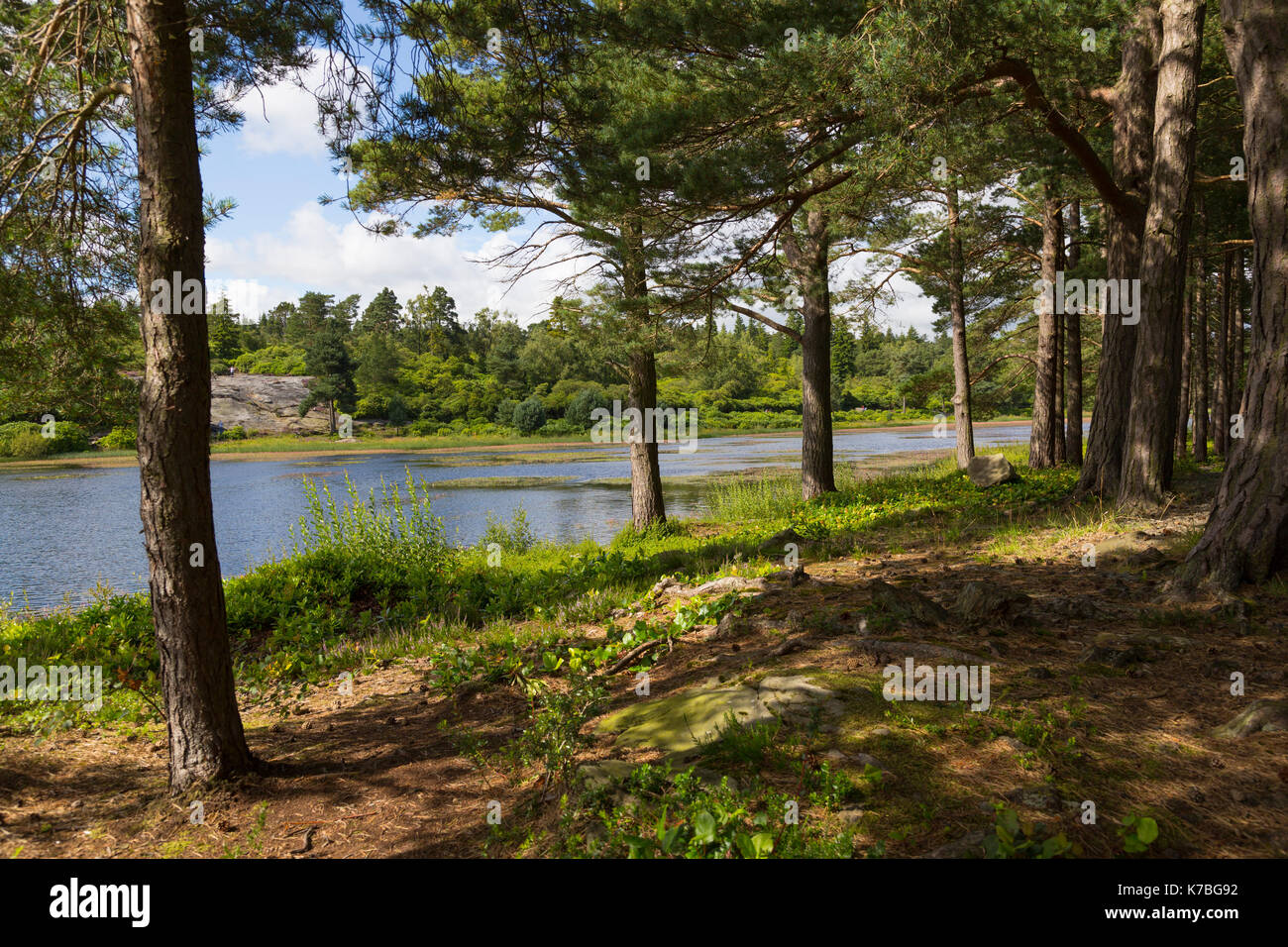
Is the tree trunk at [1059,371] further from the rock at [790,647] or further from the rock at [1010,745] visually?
the rock at [1010,745]

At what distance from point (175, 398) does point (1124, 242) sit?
35.6ft

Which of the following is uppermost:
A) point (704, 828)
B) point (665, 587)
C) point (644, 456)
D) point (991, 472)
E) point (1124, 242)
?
point (1124, 242)

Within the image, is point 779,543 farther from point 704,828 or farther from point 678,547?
point 704,828

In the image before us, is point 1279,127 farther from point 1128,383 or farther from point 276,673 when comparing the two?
point 276,673

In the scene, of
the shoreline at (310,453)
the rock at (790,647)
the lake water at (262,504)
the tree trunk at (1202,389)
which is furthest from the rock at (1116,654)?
the shoreline at (310,453)

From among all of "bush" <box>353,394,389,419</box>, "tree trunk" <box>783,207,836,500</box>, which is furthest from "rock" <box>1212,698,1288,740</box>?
"bush" <box>353,394,389,419</box>

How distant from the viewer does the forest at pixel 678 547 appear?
3.09 metres

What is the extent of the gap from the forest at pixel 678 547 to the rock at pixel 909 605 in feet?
0.11

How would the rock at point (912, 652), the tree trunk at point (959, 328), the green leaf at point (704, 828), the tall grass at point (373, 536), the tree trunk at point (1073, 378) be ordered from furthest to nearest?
the tree trunk at point (959, 328) → the tree trunk at point (1073, 378) → the tall grass at point (373, 536) → the rock at point (912, 652) → the green leaf at point (704, 828)

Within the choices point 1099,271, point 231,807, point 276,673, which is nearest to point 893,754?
point 231,807

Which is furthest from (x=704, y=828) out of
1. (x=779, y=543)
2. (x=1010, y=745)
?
(x=779, y=543)

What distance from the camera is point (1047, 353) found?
15703 mm

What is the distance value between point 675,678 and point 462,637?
3.24 metres

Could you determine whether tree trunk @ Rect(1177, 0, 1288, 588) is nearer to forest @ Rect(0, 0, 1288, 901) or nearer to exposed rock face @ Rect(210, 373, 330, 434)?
forest @ Rect(0, 0, 1288, 901)
